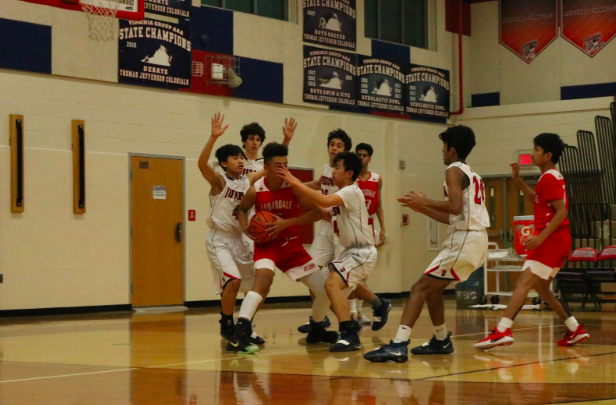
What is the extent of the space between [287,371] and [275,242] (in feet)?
5.55

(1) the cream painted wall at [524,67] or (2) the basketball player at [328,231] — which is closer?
(2) the basketball player at [328,231]

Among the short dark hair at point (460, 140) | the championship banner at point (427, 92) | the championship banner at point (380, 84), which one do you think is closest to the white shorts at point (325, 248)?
the short dark hair at point (460, 140)

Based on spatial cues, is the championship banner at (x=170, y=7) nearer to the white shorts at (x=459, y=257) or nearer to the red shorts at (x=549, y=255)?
the red shorts at (x=549, y=255)

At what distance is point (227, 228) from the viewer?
331 inches

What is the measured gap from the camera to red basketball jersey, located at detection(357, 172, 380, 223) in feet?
33.7

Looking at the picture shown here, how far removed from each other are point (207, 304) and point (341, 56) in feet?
18.8

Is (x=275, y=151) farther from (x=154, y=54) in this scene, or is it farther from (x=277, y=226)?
(x=154, y=54)

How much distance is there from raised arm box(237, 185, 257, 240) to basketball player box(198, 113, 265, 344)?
230 mm

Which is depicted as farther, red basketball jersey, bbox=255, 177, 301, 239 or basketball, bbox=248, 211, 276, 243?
red basketball jersey, bbox=255, 177, 301, 239

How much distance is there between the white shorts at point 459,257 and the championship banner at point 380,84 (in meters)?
11.8

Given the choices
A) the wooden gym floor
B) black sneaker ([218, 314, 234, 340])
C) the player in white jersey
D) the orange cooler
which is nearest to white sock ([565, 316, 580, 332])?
the wooden gym floor

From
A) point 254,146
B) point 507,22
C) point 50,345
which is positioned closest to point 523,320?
point 254,146

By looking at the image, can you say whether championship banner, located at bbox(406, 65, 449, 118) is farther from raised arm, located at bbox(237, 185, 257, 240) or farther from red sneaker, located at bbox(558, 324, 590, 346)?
raised arm, located at bbox(237, 185, 257, 240)

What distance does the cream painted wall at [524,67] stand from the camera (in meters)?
19.8
